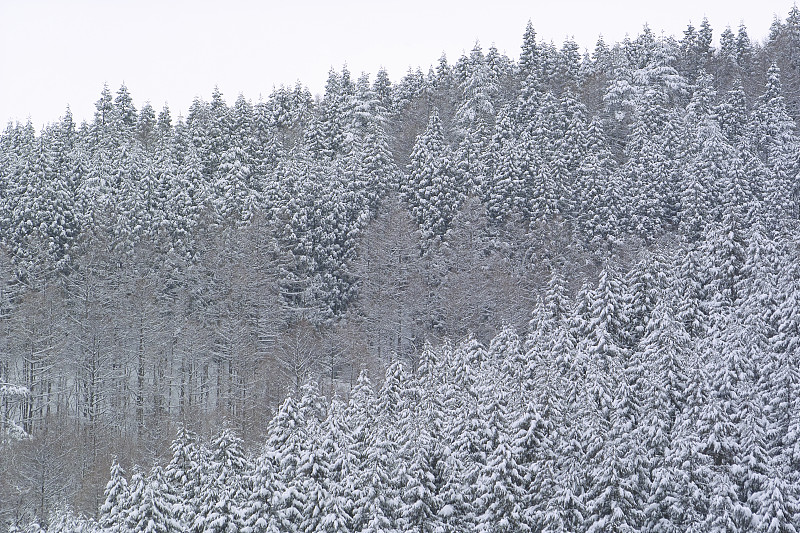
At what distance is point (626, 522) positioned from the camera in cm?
2656

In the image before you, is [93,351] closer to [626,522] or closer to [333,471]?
[333,471]

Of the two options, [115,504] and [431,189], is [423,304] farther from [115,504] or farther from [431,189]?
[115,504]

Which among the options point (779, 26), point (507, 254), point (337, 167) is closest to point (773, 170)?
point (507, 254)

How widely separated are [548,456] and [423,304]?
3250 centimetres

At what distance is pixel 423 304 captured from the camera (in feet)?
200

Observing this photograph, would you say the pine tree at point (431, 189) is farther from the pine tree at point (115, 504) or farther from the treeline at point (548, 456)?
the pine tree at point (115, 504)

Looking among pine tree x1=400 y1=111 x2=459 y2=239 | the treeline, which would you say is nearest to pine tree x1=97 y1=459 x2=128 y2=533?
the treeline

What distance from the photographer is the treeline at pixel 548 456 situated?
26.9 meters

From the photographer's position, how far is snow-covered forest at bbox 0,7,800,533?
2830 cm

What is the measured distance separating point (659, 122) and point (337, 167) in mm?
35241

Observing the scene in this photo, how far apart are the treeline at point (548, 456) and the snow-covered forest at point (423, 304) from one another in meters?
0.12

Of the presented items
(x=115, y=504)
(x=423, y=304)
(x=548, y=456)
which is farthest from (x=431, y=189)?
(x=115, y=504)

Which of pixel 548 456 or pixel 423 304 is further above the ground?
pixel 423 304

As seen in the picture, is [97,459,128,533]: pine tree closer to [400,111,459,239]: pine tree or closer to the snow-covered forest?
the snow-covered forest
